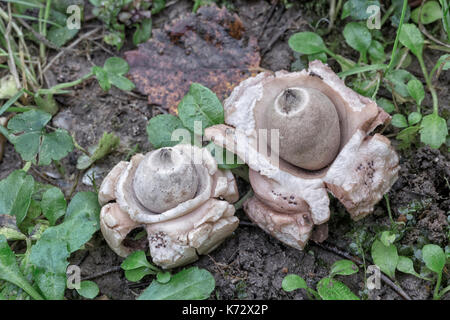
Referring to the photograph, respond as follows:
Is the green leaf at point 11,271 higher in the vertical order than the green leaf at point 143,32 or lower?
lower

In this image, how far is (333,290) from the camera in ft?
7.55

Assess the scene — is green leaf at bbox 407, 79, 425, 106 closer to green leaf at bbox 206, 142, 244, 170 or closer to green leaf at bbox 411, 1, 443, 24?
green leaf at bbox 411, 1, 443, 24

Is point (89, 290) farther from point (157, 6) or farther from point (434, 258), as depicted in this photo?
point (157, 6)

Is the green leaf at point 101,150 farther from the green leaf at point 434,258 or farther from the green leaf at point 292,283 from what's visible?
the green leaf at point 434,258

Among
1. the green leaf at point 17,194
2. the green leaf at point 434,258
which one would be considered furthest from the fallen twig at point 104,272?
the green leaf at point 434,258

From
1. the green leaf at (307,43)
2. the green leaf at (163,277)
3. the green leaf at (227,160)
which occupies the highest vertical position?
the green leaf at (307,43)

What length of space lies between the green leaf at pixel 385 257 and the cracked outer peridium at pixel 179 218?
2.33ft

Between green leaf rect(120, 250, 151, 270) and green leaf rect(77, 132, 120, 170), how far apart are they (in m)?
0.72

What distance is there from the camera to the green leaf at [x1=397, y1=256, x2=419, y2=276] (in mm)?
2397

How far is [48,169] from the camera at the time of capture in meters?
3.03

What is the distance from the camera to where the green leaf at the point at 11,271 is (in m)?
2.34

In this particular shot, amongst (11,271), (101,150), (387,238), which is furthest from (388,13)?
(11,271)
